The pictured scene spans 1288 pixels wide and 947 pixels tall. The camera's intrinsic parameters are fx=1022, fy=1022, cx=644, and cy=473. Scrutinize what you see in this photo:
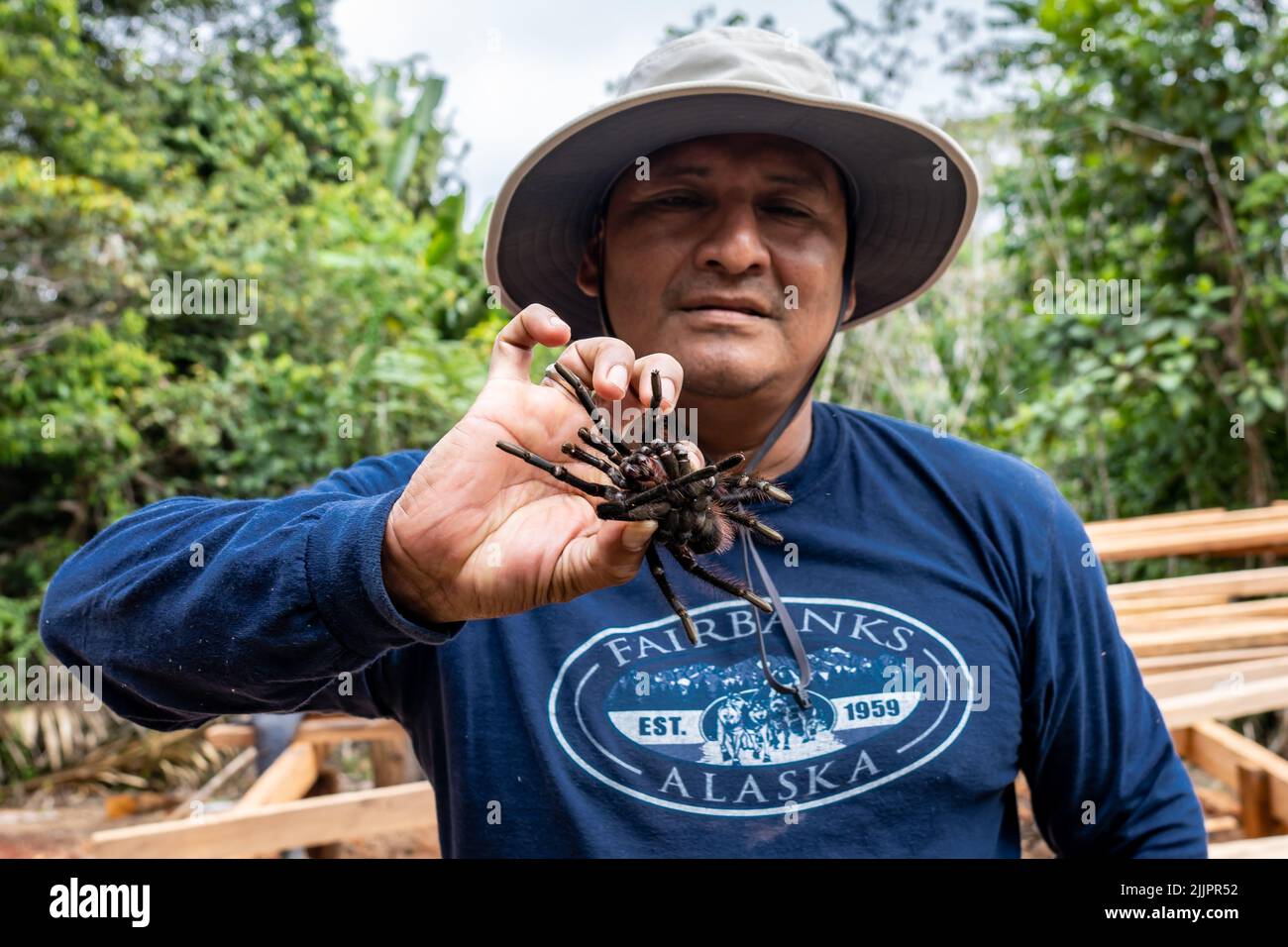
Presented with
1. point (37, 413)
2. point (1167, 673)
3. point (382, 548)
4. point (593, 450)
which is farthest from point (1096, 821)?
point (37, 413)

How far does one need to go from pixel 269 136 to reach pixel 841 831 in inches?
369

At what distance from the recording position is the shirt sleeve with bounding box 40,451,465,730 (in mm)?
1375

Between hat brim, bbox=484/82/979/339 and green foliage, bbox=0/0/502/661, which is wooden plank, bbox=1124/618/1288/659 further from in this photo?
green foliage, bbox=0/0/502/661

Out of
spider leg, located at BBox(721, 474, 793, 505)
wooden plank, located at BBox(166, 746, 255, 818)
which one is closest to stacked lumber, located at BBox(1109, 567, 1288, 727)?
spider leg, located at BBox(721, 474, 793, 505)

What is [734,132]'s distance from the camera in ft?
6.14

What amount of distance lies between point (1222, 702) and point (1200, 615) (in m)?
0.73

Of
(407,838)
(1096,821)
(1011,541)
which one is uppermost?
(1011,541)

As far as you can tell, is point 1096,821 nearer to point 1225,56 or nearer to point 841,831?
point 841,831

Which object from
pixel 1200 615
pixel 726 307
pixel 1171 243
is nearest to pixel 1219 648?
pixel 1200 615

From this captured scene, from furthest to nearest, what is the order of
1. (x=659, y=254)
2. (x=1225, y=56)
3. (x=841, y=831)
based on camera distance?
(x=1225, y=56) → (x=659, y=254) → (x=841, y=831)

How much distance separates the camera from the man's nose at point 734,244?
1747 millimetres

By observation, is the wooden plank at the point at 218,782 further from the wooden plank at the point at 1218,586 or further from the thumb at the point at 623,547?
the thumb at the point at 623,547

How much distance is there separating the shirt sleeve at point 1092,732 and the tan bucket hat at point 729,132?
0.74 m

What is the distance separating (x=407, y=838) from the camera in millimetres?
5719
